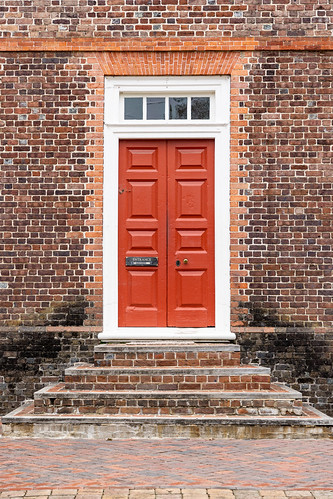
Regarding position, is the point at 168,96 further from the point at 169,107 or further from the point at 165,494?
the point at 165,494

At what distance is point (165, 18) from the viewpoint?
8.71 metres

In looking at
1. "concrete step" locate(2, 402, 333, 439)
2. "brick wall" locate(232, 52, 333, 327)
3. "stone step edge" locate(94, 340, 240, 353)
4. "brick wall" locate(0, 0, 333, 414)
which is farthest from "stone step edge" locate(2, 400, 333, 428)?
"brick wall" locate(232, 52, 333, 327)

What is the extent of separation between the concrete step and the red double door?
6.61ft

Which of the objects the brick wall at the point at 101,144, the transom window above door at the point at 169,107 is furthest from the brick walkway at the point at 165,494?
the transom window above door at the point at 169,107

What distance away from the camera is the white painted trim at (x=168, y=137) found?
869 centimetres

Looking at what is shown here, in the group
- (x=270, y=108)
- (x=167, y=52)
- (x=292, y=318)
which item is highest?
(x=167, y=52)

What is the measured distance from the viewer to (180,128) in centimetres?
876

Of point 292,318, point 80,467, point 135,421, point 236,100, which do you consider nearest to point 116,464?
point 80,467

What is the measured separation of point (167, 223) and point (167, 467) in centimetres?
372

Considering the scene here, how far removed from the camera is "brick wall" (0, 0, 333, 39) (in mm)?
8711

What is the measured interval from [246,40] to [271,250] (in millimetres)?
2786

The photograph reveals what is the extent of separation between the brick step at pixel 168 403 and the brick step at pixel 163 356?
555mm

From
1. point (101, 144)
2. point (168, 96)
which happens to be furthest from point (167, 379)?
point (168, 96)

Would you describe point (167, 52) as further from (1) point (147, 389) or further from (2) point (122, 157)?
(1) point (147, 389)
